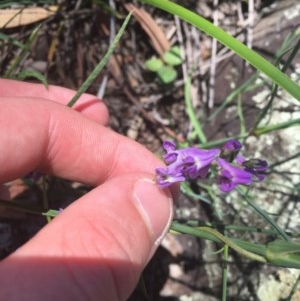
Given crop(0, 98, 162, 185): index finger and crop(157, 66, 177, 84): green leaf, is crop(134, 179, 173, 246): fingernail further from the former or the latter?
crop(157, 66, 177, 84): green leaf

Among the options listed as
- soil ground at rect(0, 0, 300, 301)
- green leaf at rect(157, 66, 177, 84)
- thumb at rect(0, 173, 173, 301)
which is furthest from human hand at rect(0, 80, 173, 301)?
green leaf at rect(157, 66, 177, 84)

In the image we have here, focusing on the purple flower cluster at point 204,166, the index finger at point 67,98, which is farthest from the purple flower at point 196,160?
the index finger at point 67,98

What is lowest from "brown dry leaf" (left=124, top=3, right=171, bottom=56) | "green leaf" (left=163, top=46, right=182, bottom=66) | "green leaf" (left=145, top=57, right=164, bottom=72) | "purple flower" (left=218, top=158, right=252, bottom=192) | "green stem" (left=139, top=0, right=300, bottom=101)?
"purple flower" (left=218, top=158, right=252, bottom=192)

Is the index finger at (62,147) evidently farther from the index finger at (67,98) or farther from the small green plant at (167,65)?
the small green plant at (167,65)

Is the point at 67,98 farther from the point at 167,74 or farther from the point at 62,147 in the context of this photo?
the point at 167,74

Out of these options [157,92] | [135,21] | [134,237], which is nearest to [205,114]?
[157,92]

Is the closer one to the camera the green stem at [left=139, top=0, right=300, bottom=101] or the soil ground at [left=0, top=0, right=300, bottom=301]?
the green stem at [left=139, top=0, right=300, bottom=101]

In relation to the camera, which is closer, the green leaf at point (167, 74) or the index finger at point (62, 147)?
the index finger at point (62, 147)
